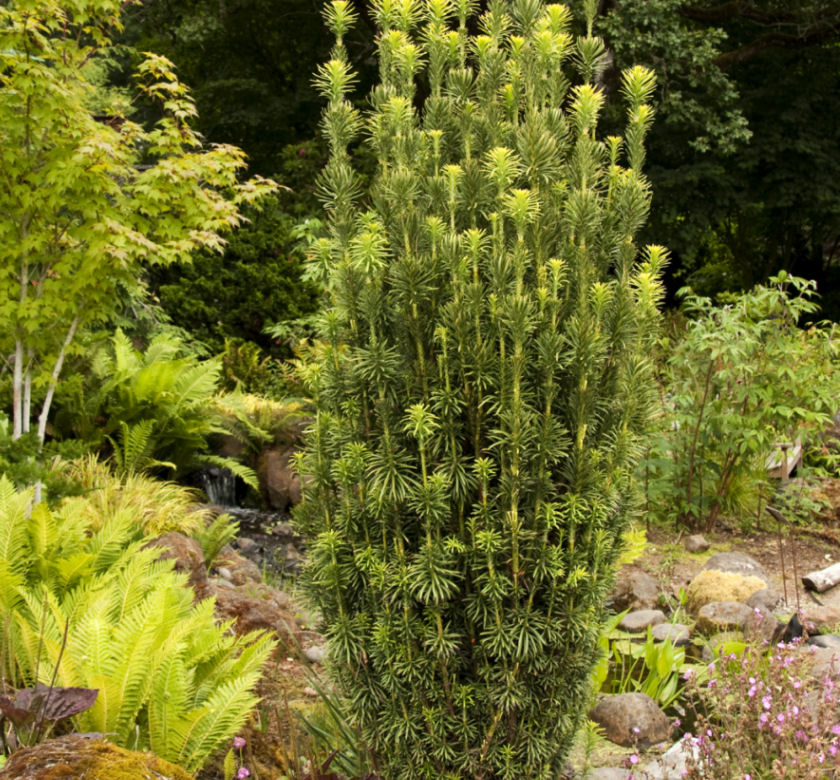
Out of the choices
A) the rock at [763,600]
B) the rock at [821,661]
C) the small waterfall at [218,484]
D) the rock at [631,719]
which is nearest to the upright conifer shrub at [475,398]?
the rock at [631,719]

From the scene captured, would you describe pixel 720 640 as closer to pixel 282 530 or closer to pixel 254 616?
pixel 254 616

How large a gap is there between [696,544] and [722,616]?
1.90 m

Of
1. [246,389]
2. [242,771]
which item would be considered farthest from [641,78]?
[246,389]

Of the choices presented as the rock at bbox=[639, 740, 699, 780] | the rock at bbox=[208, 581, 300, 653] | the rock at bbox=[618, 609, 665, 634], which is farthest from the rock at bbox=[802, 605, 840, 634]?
the rock at bbox=[208, 581, 300, 653]

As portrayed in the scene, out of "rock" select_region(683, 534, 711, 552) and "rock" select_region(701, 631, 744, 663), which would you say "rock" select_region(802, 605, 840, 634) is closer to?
"rock" select_region(701, 631, 744, 663)

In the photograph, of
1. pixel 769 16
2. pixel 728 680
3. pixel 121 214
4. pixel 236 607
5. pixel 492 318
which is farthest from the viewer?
pixel 769 16

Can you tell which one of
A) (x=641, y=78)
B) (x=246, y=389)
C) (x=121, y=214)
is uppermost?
(x=641, y=78)

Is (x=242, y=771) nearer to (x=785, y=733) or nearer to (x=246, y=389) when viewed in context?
(x=785, y=733)

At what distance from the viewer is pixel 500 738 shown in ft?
8.81

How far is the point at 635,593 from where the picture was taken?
5.62m

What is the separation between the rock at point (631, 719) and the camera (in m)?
3.88

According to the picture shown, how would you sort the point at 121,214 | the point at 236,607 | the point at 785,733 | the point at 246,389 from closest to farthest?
the point at 785,733, the point at 236,607, the point at 121,214, the point at 246,389

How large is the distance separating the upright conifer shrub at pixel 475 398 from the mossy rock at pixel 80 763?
2.48 feet

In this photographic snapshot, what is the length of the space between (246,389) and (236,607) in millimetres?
7835
